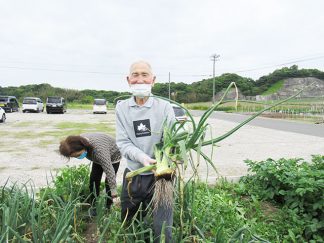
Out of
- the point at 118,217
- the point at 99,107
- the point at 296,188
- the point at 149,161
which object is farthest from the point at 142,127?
the point at 99,107

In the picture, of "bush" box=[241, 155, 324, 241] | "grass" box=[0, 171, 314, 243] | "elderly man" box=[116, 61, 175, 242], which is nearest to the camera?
"grass" box=[0, 171, 314, 243]

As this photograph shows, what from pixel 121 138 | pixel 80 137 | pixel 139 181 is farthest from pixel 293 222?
pixel 80 137

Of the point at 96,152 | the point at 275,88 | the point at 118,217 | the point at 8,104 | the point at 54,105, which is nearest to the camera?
the point at 118,217

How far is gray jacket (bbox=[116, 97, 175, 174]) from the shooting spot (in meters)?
2.21

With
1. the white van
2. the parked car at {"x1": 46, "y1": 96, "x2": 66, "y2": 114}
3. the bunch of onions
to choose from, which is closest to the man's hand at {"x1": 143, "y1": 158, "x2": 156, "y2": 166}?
the bunch of onions

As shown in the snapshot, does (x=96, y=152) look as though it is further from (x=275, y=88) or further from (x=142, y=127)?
(x=275, y=88)

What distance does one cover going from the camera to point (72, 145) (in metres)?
3.12

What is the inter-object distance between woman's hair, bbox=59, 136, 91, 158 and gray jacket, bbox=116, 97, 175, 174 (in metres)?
1.02

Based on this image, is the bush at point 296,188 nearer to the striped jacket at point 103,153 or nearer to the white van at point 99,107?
the striped jacket at point 103,153

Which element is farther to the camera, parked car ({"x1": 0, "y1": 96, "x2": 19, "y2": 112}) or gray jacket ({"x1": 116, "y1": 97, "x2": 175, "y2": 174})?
parked car ({"x1": 0, "y1": 96, "x2": 19, "y2": 112})

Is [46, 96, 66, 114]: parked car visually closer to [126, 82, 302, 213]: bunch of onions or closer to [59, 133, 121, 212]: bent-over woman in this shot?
[59, 133, 121, 212]: bent-over woman

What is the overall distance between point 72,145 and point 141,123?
119 cm

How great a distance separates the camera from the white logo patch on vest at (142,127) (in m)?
2.21

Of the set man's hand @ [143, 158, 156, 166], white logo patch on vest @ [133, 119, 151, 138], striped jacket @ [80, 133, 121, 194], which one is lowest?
striped jacket @ [80, 133, 121, 194]
